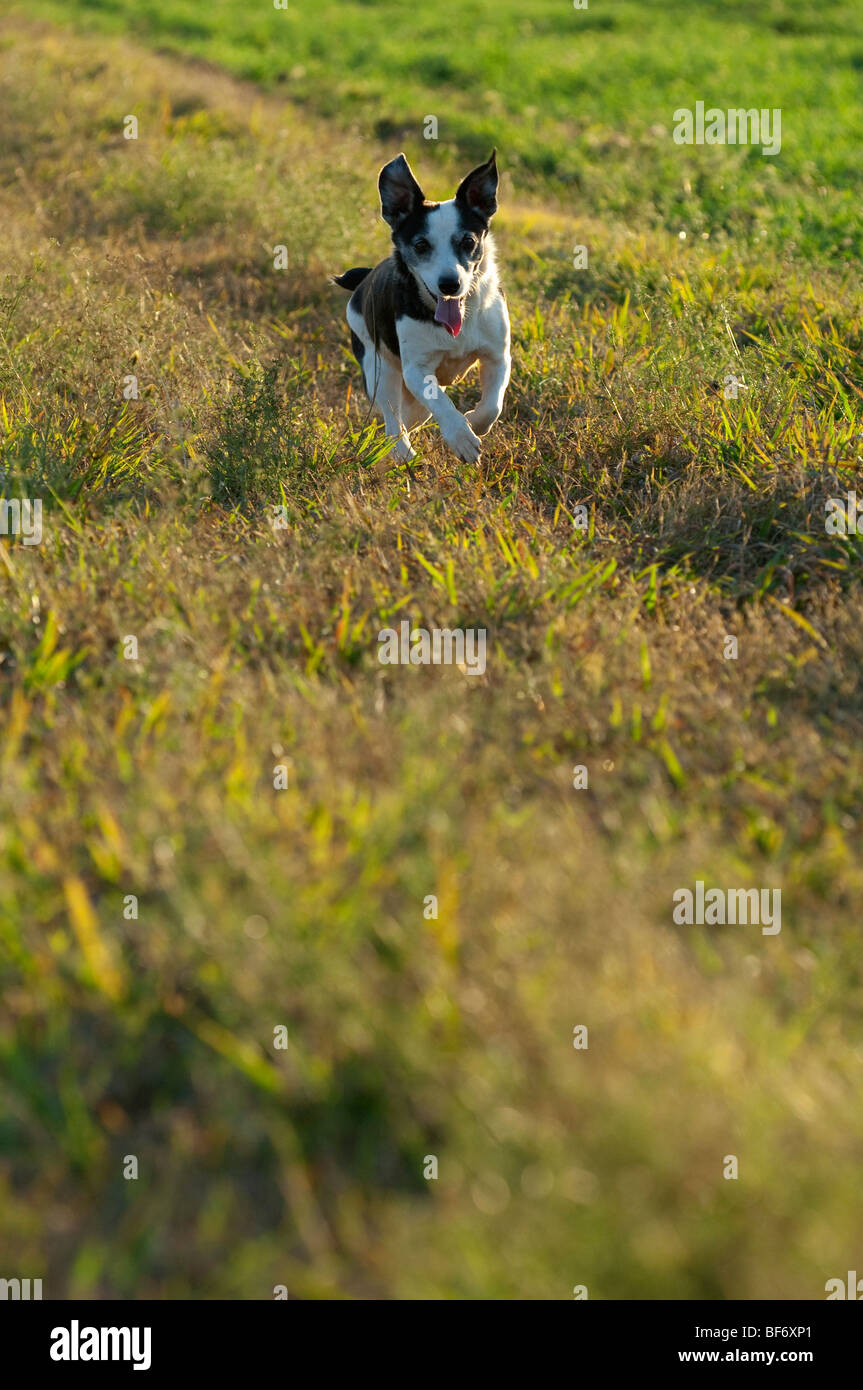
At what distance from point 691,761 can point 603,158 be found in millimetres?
10959

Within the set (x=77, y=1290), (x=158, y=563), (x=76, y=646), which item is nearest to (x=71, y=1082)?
(x=77, y=1290)

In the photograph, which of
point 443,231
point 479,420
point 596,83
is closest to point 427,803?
point 479,420

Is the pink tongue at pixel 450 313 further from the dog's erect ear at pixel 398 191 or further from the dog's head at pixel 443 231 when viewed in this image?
the dog's erect ear at pixel 398 191

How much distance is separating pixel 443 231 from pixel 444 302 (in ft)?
1.14

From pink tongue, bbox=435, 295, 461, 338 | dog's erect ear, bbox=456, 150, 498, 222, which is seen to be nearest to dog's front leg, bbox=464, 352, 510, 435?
pink tongue, bbox=435, 295, 461, 338

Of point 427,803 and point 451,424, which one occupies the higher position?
point 451,424

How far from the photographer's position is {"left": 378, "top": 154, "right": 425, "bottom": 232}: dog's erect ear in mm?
5523

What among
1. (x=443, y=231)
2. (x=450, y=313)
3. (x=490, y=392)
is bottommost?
(x=490, y=392)

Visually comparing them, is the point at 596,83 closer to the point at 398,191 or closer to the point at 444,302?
the point at 398,191

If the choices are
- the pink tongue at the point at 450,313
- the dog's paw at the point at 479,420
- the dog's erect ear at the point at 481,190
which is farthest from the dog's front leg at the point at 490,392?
the dog's erect ear at the point at 481,190

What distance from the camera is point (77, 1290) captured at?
2.16 metres

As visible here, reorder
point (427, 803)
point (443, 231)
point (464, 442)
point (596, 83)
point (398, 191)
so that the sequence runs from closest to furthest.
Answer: point (427, 803), point (464, 442), point (443, 231), point (398, 191), point (596, 83)

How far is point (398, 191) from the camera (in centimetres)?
558

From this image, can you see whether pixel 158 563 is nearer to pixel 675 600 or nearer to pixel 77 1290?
pixel 675 600
